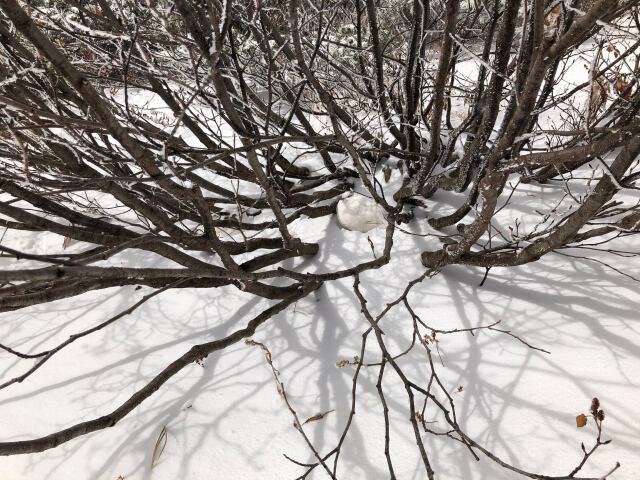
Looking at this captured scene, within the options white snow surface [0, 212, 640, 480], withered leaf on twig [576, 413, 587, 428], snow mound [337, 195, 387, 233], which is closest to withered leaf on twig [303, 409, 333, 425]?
white snow surface [0, 212, 640, 480]

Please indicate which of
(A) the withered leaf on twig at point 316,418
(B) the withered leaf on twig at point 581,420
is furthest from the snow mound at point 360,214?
(B) the withered leaf on twig at point 581,420

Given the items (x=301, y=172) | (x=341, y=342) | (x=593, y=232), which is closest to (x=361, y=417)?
(x=341, y=342)

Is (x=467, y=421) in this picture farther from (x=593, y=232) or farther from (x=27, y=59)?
(x=27, y=59)

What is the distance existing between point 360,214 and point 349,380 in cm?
97

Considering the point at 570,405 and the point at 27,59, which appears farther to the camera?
the point at 27,59

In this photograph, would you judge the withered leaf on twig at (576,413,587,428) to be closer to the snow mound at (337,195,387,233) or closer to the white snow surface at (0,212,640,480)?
the white snow surface at (0,212,640,480)

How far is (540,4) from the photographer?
2.60 ft

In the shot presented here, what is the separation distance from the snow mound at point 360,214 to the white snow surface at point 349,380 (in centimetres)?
8

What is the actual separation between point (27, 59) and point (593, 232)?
2260 millimetres

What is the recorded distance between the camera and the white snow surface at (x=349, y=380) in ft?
4.14

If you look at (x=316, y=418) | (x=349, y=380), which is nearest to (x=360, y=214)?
(x=349, y=380)

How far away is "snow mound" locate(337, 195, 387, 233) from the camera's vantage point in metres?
2.16

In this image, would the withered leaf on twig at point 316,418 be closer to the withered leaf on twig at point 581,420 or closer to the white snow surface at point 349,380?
the white snow surface at point 349,380

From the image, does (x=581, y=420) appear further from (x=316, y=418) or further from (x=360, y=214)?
(x=360, y=214)
